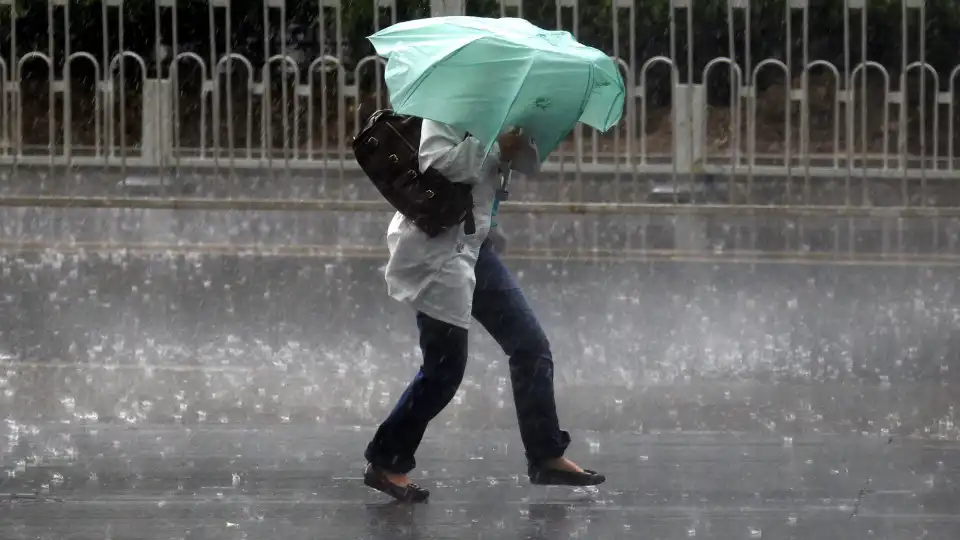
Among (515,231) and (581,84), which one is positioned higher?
(581,84)

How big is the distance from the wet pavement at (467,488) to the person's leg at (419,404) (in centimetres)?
16

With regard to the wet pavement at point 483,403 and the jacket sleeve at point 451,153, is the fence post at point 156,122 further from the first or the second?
the jacket sleeve at point 451,153

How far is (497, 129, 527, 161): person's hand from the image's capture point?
19.2 ft

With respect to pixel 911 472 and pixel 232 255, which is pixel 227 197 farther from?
pixel 911 472

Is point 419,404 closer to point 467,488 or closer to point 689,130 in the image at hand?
point 467,488

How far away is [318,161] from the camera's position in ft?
48.4

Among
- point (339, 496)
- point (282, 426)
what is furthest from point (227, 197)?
point (339, 496)

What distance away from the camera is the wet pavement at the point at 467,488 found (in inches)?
223

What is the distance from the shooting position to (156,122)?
15.1 metres

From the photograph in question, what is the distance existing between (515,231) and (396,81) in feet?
26.3

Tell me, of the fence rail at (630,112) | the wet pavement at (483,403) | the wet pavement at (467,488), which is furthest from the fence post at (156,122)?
the wet pavement at (467,488)

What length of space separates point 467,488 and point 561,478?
35 centimetres

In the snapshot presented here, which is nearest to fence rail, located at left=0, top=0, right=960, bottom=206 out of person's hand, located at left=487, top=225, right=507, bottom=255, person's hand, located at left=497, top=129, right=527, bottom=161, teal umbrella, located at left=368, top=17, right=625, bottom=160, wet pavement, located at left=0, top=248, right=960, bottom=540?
wet pavement, located at left=0, top=248, right=960, bottom=540

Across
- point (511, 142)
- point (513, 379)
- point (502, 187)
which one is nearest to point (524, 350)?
point (513, 379)
